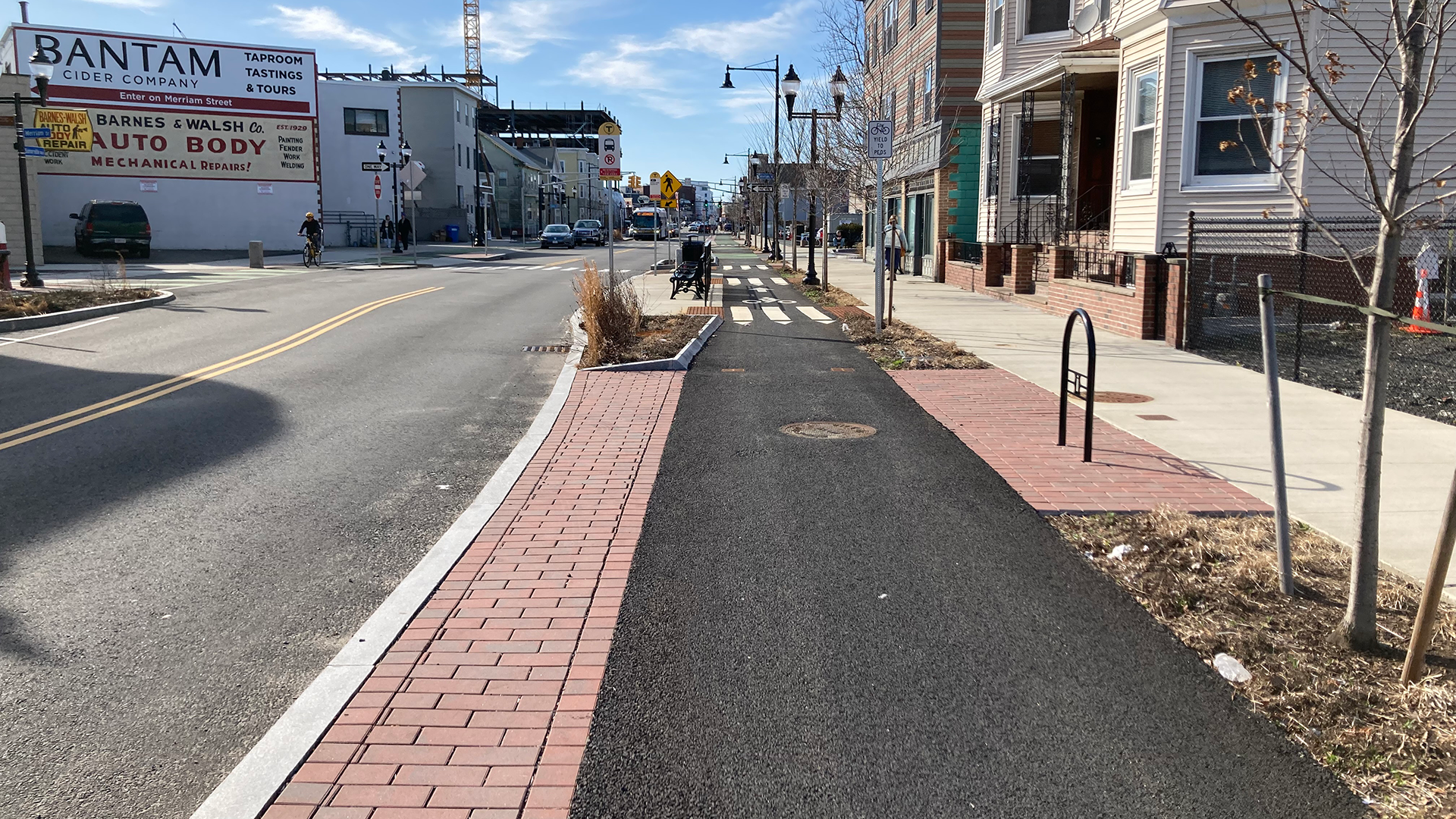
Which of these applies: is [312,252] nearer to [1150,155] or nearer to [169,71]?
[169,71]

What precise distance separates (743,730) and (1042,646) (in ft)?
4.96

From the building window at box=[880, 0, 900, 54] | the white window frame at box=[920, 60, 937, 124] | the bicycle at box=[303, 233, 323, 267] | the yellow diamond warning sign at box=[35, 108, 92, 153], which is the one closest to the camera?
the white window frame at box=[920, 60, 937, 124]

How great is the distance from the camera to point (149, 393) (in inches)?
420

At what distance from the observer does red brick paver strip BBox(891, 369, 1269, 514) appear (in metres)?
6.88

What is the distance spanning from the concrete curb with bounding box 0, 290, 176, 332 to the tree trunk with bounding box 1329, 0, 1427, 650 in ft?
56.6

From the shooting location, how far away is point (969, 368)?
12797 mm

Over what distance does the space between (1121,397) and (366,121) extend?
5410 cm

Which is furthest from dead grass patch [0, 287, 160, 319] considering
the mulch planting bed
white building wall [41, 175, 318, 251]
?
white building wall [41, 175, 318, 251]

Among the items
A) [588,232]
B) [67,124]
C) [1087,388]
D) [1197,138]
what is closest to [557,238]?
[588,232]

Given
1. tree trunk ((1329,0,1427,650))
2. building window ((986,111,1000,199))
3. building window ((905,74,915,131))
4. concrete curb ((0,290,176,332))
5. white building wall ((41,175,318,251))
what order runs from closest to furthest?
tree trunk ((1329,0,1427,650)) → concrete curb ((0,290,176,332)) → building window ((986,111,1000,199)) → building window ((905,74,915,131)) → white building wall ((41,175,318,251))

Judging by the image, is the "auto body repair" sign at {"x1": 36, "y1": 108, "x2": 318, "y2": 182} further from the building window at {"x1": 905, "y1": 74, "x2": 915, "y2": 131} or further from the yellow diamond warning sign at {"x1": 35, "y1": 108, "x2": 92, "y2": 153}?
the building window at {"x1": 905, "y1": 74, "x2": 915, "y2": 131}

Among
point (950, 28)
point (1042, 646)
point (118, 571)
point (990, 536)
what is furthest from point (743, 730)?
point (950, 28)

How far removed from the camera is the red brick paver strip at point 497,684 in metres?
3.46

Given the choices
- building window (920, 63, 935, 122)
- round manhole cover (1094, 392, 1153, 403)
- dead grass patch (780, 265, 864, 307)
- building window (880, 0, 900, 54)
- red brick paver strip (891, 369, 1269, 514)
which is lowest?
red brick paver strip (891, 369, 1269, 514)
